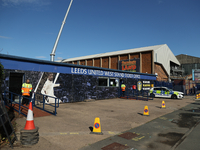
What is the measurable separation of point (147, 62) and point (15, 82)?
91.2 ft

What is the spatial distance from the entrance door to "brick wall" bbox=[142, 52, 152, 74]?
2716 centimetres

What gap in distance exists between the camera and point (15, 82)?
12031 millimetres

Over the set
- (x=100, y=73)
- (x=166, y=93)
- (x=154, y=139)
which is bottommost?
(x=154, y=139)

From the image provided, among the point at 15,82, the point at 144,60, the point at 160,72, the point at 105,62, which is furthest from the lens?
the point at 105,62

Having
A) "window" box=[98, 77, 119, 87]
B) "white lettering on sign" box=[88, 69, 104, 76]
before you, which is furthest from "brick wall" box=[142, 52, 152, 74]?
"white lettering on sign" box=[88, 69, 104, 76]

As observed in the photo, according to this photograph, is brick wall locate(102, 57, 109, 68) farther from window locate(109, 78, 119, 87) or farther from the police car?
the police car

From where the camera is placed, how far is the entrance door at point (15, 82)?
1175cm

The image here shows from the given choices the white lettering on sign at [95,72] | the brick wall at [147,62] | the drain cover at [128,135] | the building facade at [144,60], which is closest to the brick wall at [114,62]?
the building facade at [144,60]

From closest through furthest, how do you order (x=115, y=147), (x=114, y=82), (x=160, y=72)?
(x=115, y=147) < (x=114, y=82) < (x=160, y=72)

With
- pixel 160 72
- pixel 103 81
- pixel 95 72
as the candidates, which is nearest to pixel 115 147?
pixel 95 72

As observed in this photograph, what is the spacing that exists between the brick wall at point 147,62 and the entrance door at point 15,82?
27162 millimetres

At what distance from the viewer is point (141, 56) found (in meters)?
35.3

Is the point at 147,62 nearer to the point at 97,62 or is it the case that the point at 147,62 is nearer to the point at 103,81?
the point at 97,62

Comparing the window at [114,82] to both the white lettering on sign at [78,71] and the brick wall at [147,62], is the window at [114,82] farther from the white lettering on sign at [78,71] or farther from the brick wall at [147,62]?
the brick wall at [147,62]
